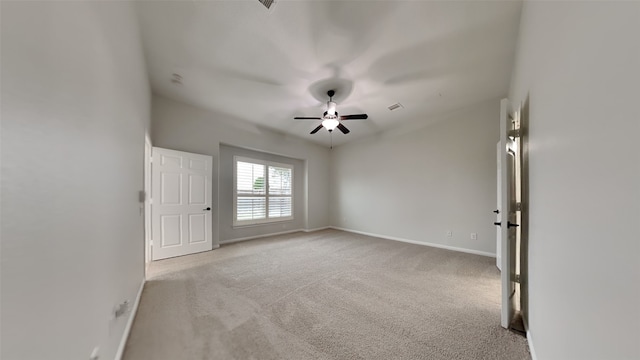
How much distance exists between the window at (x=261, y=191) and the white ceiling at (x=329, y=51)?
1.64m

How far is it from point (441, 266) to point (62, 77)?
421 centimetres

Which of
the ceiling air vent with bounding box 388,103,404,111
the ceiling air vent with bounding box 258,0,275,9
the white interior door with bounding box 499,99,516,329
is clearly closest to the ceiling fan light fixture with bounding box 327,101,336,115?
the ceiling air vent with bounding box 388,103,404,111

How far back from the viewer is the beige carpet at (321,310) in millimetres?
1546

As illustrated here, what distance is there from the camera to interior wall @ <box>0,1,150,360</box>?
0.57 m

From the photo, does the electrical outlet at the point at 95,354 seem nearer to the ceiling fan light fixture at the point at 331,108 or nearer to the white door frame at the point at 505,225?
the white door frame at the point at 505,225

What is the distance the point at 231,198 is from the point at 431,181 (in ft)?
14.5

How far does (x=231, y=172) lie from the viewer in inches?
185

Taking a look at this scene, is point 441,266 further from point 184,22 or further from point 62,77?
point 184,22

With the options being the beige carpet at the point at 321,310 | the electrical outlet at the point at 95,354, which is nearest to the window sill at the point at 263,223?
the beige carpet at the point at 321,310

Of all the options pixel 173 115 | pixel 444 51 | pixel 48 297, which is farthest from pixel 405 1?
pixel 173 115

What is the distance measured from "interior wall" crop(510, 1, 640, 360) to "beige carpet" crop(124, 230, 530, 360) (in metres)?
0.65

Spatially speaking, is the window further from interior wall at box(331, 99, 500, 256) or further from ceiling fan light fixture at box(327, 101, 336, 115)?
ceiling fan light fixture at box(327, 101, 336, 115)

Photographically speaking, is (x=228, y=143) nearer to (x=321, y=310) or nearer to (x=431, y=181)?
(x=321, y=310)

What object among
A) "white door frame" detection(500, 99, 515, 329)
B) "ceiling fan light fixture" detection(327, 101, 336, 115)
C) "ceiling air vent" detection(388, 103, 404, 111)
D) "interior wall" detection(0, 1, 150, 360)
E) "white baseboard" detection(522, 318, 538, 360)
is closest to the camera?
"interior wall" detection(0, 1, 150, 360)
